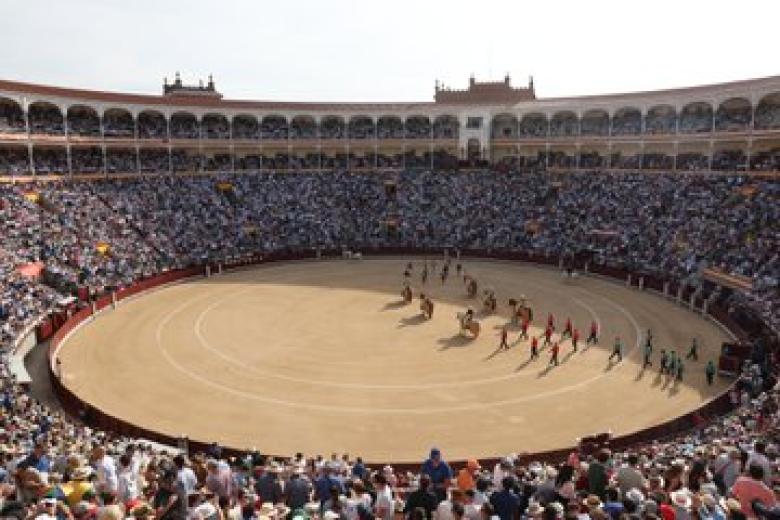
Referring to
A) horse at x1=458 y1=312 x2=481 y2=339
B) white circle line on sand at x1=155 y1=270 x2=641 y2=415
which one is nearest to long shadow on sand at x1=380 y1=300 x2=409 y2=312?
horse at x1=458 y1=312 x2=481 y2=339

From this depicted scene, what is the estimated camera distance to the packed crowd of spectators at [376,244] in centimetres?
854

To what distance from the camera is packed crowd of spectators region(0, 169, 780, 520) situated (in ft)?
28.0

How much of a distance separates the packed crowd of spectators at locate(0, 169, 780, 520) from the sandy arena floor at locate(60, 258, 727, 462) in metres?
2.92

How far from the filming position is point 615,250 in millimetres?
43938

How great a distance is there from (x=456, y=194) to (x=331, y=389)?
39029 millimetres

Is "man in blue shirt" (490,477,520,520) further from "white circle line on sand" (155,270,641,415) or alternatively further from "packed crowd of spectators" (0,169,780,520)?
"white circle line on sand" (155,270,641,415)

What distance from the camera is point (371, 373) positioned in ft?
80.2

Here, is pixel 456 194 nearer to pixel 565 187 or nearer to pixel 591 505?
pixel 565 187

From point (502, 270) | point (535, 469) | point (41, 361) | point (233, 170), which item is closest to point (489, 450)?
point (535, 469)

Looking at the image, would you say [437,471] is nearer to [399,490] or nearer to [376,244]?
[399,490]

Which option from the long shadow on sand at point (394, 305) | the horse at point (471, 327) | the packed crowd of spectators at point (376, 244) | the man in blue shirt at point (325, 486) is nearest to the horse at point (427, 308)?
the long shadow on sand at point (394, 305)

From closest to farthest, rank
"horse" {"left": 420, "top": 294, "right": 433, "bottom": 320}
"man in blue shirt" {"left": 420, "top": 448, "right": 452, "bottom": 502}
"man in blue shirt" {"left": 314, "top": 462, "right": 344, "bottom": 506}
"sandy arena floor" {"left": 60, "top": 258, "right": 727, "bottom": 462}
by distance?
"man in blue shirt" {"left": 314, "top": 462, "right": 344, "bottom": 506} < "man in blue shirt" {"left": 420, "top": 448, "right": 452, "bottom": 502} < "sandy arena floor" {"left": 60, "top": 258, "right": 727, "bottom": 462} < "horse" {"left": 420, "top": 294, "right": 433, "bottom": 320}

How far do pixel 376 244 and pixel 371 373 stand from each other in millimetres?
29998

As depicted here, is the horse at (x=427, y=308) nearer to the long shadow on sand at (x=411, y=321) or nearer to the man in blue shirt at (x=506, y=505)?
the long shadow on sand at (x=411, y=321)
